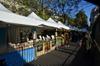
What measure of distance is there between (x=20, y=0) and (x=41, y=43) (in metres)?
29.7

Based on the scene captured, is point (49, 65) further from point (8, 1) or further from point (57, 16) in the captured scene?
point (57, 16)

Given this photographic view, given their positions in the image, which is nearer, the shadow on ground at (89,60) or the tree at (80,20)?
the shadow on ground at (89,60)

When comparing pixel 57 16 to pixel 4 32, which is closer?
pixel 4 32

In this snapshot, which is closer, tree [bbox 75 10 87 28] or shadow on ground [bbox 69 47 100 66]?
shadow on ground [bbox 69 47 100 66]

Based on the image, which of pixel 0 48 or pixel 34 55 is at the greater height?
pixel 0 48

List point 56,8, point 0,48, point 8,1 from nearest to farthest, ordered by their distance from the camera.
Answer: point 0,48 → point 8,1 → point 56,8

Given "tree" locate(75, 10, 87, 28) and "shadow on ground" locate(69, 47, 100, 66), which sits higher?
"shadow on ground" locate(69, 47, 100, 66)

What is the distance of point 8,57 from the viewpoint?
13.2 metres

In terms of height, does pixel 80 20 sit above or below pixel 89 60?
below

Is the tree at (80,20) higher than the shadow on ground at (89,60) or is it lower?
lower

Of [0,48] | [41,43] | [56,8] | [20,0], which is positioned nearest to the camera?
[0,48]

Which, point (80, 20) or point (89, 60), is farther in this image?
point (80, 20)

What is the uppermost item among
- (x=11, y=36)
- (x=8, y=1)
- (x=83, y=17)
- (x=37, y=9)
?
(x=11, y=36)

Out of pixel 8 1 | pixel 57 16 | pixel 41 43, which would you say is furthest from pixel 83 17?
pixel 41 43
